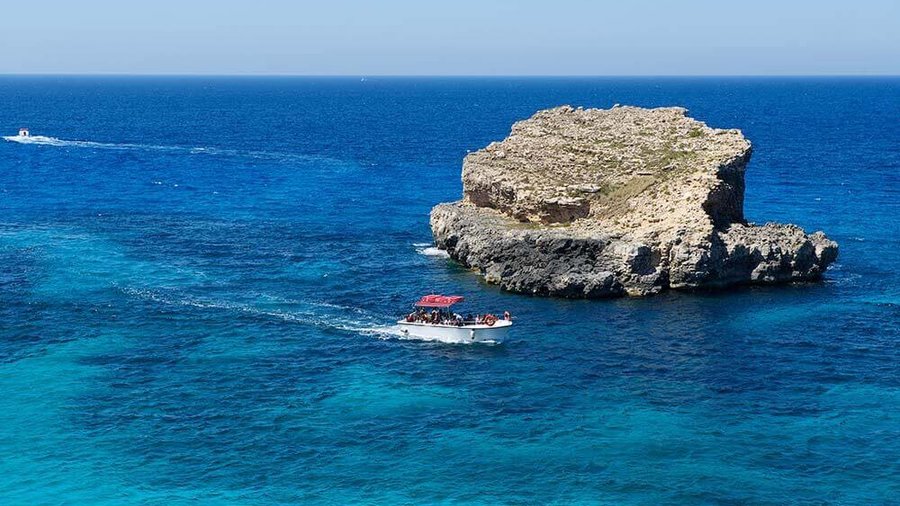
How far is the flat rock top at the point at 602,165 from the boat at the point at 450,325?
65.7 ft

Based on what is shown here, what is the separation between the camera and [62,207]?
407 ft

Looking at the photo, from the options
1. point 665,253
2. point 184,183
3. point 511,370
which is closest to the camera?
point 511,370

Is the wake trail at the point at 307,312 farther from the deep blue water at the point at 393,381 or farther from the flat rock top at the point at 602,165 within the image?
the flat rock top at the point at 602,165

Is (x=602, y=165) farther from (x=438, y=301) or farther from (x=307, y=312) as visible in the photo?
(x=307, y=312)

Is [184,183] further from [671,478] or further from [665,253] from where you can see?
[671,478]

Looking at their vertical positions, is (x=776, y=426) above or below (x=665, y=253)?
below

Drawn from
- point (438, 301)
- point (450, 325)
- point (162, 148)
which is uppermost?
point (162, 148)

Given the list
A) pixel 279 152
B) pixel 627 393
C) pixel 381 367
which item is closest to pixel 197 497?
pixel 381 367

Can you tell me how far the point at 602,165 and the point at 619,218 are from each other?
9937mm

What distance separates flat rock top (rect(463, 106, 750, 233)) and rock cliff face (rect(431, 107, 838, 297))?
0.11 metres

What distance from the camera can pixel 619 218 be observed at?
87.0 meters

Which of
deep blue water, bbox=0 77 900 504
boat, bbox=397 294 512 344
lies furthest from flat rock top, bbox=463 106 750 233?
boat, bbox=397 294 512 344

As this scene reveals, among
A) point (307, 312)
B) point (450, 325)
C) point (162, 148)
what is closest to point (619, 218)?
point (450, 325)

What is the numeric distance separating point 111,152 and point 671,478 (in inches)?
5970
